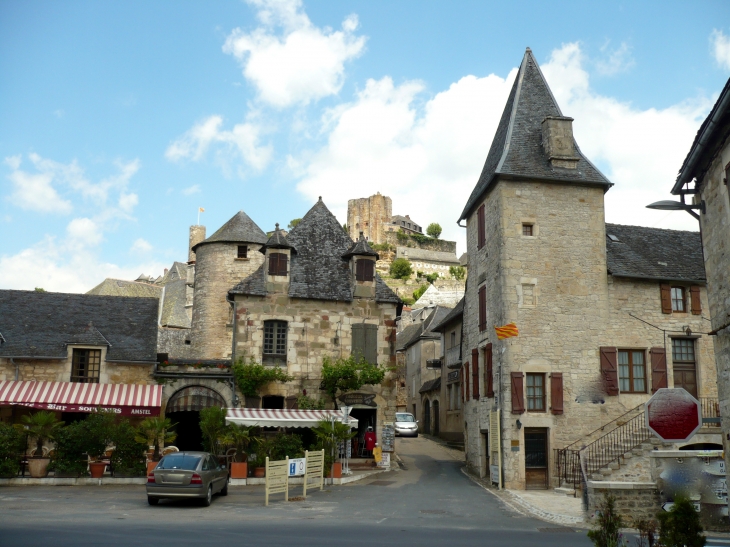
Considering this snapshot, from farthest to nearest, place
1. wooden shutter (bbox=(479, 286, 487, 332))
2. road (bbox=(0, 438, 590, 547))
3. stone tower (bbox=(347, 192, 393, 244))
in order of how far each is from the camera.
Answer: stone tower (bbox=(347, 192, 393, 244)) → wooden shutter (bbox=(479, 286, 487, 332)) → road (bbox=(0, 438, 590, 547))

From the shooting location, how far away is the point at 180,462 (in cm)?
1614

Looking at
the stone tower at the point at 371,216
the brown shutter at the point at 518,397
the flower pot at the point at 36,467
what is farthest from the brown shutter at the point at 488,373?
the stone tower at the point at 371,216

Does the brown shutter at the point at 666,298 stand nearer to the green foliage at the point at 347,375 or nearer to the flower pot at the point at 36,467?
the green foliage at the point at 347,375

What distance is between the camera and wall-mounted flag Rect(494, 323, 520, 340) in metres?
22.6

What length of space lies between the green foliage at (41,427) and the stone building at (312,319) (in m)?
6.66

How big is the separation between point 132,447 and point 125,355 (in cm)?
460

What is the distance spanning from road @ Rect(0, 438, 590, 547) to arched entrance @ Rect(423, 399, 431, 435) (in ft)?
68.7

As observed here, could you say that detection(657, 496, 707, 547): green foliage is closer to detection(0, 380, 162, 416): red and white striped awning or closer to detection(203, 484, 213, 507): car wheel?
detection(203, 484, 213, 507): car wheel

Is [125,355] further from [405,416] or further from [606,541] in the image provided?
[606,541]

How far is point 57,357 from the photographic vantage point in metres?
24.3

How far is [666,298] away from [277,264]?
45.7 feet

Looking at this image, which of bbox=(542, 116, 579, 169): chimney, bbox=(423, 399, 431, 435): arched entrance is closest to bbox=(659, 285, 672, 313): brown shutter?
bbox=(542, 116, 579, 169): chimney

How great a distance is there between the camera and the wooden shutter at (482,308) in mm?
25391

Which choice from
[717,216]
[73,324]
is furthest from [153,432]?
[717,216]
